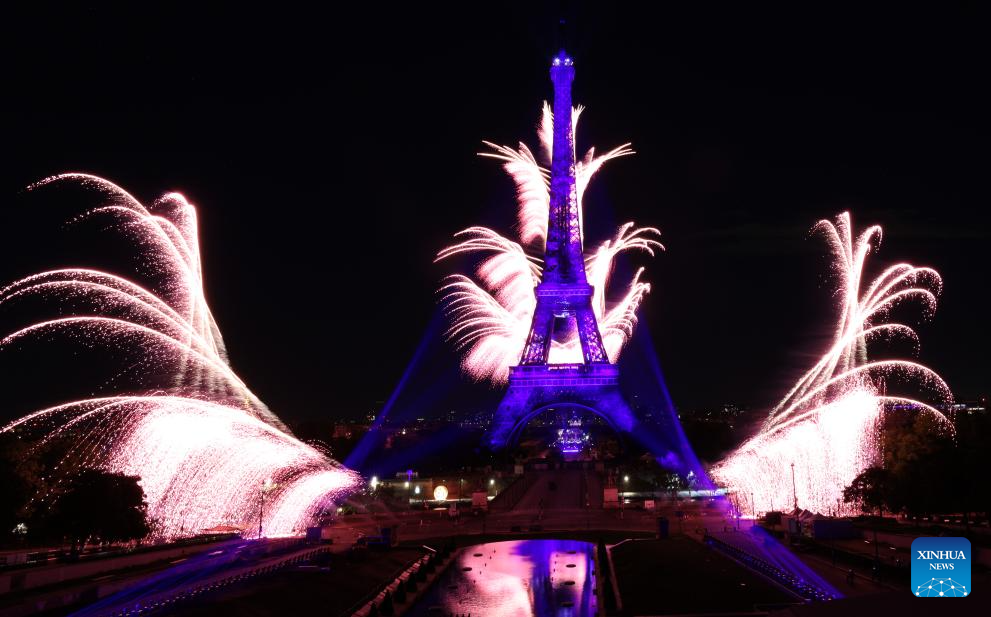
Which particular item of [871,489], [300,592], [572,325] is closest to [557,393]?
[572,325]

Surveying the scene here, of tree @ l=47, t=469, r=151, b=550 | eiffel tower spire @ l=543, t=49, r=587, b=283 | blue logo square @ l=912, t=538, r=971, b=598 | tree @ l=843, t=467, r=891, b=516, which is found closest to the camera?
blue logo square @ l=912, t=538, r=971, b=598

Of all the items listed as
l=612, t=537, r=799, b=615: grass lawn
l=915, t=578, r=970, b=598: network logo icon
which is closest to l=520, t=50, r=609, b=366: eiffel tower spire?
l=612, t=537, r=799, b=615: grass lawn

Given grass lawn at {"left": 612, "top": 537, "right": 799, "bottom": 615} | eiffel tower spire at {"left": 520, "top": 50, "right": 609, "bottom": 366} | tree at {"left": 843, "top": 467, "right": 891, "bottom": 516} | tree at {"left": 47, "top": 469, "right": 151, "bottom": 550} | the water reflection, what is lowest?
the water reflection

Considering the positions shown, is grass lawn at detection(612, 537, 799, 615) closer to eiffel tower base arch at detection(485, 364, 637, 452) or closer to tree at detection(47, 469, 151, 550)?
tree at detection(47, 469, 151, 550)

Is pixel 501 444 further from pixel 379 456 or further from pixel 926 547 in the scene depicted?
pixel 926 547

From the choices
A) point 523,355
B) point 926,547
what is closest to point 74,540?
point 926,547

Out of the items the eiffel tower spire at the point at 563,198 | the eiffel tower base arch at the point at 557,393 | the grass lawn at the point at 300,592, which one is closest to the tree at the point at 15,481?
the grass lawn at the point at 300,592
